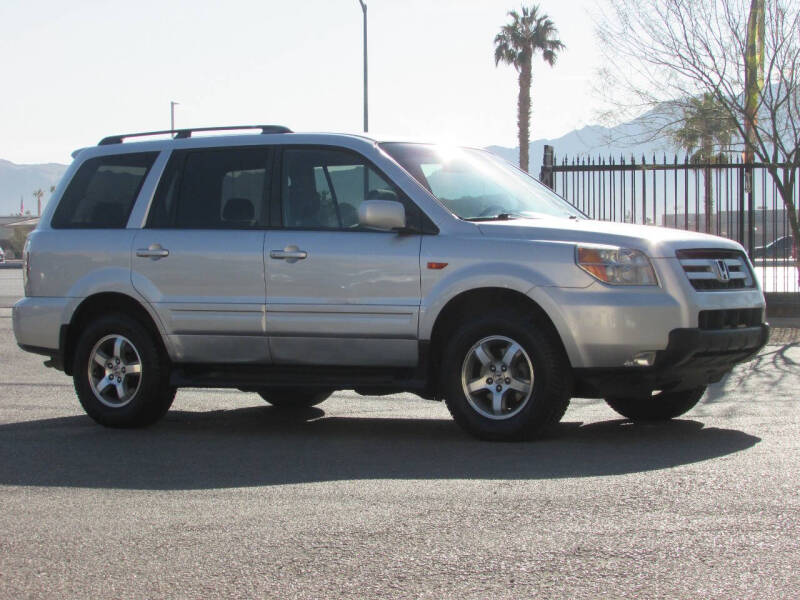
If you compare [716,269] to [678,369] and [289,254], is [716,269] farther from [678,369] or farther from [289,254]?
[289,254]

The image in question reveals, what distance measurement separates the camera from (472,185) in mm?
8617

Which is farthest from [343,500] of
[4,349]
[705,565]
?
[4,349]

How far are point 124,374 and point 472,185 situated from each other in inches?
110

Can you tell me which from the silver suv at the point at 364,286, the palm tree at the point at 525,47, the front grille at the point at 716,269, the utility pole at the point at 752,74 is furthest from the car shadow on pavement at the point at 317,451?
the palm tree at the point at 525,47

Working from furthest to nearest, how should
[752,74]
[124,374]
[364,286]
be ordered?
[752,74] < [124,374] < [364,286]

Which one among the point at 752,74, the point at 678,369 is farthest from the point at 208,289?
the point at 752,74

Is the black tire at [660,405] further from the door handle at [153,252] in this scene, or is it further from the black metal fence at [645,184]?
the black metal fence at [645,184]

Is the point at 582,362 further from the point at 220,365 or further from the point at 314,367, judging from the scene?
the point at 220,365

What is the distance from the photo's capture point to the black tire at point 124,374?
29.2 feet

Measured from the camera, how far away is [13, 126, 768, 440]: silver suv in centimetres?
766

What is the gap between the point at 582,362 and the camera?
7.66 m

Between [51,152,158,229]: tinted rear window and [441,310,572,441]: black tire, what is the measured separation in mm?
2807

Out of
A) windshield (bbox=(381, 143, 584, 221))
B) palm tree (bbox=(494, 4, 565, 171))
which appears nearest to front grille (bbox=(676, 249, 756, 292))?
windshield (bbox=(381, 143, 584, 221))

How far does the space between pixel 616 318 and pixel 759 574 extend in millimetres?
3055
